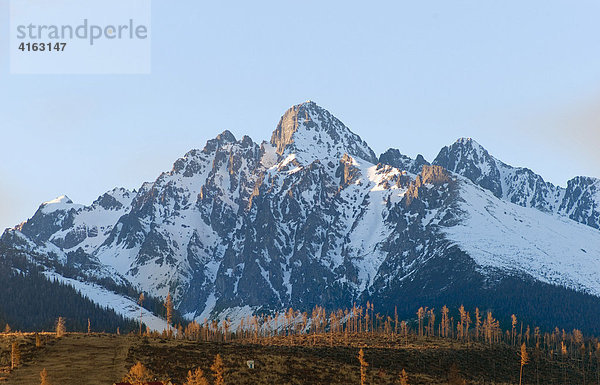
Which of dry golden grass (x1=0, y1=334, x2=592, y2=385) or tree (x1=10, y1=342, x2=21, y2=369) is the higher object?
tree (x1=10, y1=342, x2=21, y2=369)

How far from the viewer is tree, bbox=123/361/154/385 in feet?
372

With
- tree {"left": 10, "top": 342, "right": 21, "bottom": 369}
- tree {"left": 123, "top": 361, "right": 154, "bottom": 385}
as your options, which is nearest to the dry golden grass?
tree {"left": 10, "top": 342, "right": 21, "bottom": 369}

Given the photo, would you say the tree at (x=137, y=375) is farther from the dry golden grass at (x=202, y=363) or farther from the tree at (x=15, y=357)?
the tree at (x=15, y=357)

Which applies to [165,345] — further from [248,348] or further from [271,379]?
[271,379]

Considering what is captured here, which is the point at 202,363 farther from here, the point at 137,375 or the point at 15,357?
the point at 15,357

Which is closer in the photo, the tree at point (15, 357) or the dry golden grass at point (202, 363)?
the tree at point (15, 357)

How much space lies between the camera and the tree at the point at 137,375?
372ft

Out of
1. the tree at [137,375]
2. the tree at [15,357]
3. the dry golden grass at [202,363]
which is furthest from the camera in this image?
the dry golden grass at [202,363]

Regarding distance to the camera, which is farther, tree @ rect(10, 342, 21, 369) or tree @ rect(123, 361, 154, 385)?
tree @ rect(10, 342, 21, 369)

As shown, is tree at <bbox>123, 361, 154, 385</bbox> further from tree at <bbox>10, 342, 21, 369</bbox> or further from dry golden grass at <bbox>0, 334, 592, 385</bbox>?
tree at <bbox>10, 342, 21, 369</bbox>

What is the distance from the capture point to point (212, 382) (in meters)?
135

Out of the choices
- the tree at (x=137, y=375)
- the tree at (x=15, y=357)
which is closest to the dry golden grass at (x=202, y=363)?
the tree at (x=15, y=357)

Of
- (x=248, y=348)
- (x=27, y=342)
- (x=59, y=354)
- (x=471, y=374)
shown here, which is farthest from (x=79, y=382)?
(x=471, y=374)

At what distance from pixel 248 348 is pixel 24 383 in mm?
59570
